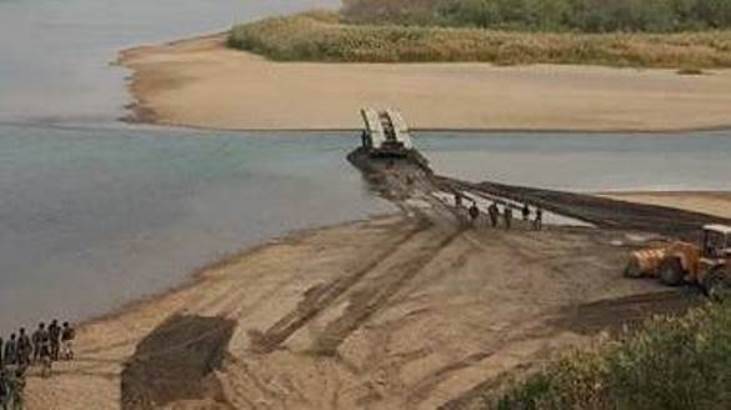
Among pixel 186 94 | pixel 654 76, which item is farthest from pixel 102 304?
pixel 654 76

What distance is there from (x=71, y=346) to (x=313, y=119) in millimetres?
33422

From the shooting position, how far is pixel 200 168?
45.5 meters

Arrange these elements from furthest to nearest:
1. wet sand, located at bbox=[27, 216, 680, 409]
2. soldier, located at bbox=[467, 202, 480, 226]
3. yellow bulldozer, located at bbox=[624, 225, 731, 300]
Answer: soldier, located at bbox=[467, 202, 480, 226], yellow bulldozer, located at bbox=[624, 225, 731, 300], wet sand, located at bbox=[27, 216, 680, 409]

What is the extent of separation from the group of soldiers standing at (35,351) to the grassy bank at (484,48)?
181ft

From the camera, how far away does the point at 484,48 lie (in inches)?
3123

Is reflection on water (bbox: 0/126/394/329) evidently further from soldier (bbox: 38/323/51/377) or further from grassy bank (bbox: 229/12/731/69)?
grassy bank (bbox: 229/12/731/69)

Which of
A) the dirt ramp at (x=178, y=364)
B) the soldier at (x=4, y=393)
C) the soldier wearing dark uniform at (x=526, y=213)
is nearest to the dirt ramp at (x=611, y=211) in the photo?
the soldier wearing dark uniform at (x=526, y=213)

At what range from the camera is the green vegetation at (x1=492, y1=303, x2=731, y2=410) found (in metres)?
12.6

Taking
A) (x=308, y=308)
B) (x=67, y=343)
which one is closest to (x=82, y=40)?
(x=308, y=308)

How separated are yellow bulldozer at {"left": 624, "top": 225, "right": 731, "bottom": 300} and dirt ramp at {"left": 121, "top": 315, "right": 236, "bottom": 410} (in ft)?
31.3

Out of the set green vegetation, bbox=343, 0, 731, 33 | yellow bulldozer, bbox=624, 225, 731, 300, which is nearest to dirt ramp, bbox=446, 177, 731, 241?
yellow bulldozer, bbox=624, 225, 731, 300

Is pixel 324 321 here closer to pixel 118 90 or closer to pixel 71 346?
pixel 71 346

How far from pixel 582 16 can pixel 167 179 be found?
58.8m

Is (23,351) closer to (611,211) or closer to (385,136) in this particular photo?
(611,211)
